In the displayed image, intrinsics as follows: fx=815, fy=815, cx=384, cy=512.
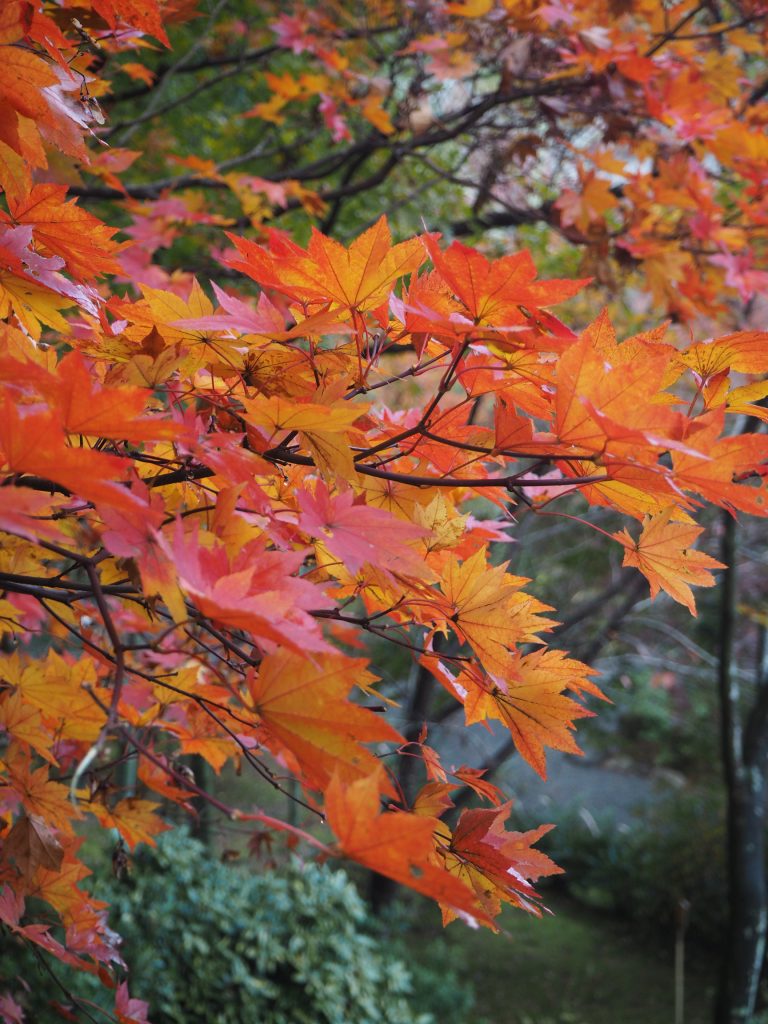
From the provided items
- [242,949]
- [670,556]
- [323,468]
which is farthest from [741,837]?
[323,468]

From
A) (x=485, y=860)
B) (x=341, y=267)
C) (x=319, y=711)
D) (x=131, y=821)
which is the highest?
(x=341, y=267)

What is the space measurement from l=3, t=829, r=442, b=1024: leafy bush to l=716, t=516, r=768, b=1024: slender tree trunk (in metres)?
1.59

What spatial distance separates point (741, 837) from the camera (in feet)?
13.7

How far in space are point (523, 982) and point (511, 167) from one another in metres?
5.13

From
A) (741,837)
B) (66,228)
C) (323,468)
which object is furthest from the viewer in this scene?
(741,837)

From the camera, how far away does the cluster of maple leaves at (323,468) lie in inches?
21.6

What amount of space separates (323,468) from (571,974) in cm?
619

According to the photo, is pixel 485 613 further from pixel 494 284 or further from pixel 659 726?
pixel 659 726

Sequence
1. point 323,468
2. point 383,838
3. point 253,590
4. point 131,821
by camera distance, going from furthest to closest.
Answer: point 131,821
point 323,468
point 253,590
point 383,838

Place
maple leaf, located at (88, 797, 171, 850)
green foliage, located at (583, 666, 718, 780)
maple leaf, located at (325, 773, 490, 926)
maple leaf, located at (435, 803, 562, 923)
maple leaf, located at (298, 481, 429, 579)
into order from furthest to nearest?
1. green foliage, located at (583, 666, 718, 780)
2. maple leaf, located at (88, 797, 171, 850)
3. maple leaf, located at (435, 803, 562, 923)
4. maple leaf, located at (298, 481, 429, 579)
5. maple leaf, located at (325, 773, 490, 926)

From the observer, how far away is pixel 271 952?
127 inches

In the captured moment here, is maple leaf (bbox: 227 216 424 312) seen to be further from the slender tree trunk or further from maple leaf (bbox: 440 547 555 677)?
the slender tree trunk

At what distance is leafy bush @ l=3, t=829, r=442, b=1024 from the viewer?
9.70 feet

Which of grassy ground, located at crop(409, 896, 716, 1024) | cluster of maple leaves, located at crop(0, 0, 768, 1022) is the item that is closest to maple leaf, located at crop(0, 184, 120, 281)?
cluster of maple leaves, located at crop(0, 0, 768, 1022)
